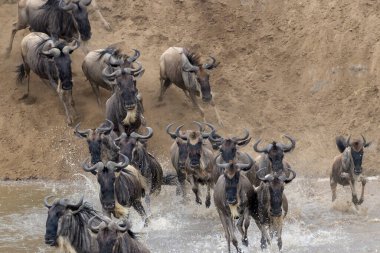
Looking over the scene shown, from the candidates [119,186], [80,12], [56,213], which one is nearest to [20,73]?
[80,12]

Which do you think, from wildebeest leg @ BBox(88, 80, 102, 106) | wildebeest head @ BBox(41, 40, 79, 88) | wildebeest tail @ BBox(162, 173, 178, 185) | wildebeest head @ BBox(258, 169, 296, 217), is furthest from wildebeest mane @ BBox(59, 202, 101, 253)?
wildebeest leg @ BBox(88, 80, 102, 106)

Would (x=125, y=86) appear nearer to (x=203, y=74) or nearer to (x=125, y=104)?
(x=125, y=104)

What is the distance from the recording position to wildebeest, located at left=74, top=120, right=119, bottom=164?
18859mm

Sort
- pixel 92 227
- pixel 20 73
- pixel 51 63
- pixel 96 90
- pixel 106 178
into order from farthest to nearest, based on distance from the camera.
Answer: pixel 20 73 → pixel 96 90 → pixel 51 63 → pixel 106 178 → pixel 92 227

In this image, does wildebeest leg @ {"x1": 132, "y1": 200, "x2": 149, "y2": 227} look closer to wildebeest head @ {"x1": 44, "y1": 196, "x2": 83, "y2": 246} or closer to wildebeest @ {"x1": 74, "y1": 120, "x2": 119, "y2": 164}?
wildebeest @ {"x1": 74, "y1": 120, "x2": 119, "y2": 164}

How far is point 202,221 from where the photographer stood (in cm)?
1894

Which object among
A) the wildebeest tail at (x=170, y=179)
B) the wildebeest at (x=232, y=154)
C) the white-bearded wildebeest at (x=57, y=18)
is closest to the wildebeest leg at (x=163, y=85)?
the white-bearded wildebeest at (x=57, y=18)

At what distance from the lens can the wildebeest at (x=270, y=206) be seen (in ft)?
51.6

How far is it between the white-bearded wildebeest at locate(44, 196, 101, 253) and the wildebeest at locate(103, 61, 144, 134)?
692 centimetres

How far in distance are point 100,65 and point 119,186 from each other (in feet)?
21.0

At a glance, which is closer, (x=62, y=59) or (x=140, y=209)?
(x=140, y=209)

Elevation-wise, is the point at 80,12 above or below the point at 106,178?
below

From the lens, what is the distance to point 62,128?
75.6 ft

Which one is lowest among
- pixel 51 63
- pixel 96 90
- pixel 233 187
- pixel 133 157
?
pixel 96 90
